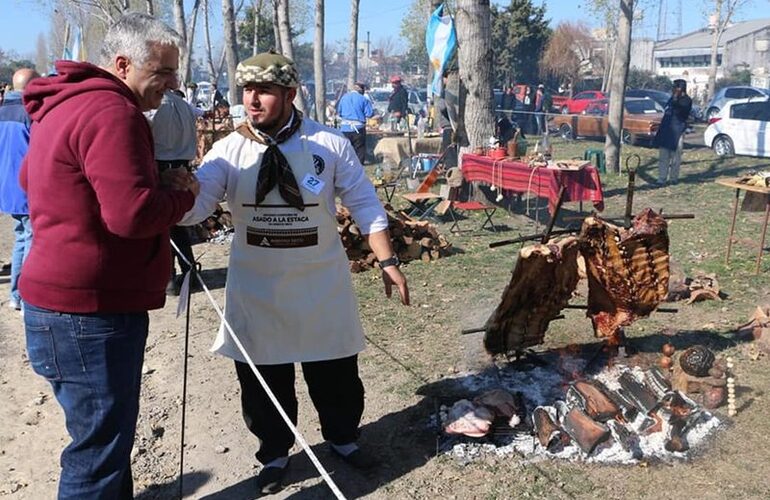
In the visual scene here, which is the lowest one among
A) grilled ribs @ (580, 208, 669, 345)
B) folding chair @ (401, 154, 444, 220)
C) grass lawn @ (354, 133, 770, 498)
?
grass lawn @ (354, 133, 770, 498)

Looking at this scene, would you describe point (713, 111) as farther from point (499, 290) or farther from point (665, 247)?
point (665, 247)

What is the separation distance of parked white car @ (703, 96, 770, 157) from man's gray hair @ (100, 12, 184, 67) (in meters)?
17.5

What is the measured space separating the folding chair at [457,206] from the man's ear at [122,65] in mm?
7343

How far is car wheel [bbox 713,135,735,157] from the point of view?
1755 cm

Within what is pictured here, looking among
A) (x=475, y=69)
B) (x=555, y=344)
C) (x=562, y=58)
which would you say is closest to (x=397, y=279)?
(x=555, y=344)

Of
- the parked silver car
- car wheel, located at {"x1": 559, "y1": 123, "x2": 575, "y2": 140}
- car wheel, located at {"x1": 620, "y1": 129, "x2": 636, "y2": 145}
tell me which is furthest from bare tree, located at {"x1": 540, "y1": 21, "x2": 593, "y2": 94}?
car wheel, located at {"x1": 620, "y1": 129, "x2": 636, "y2": 145}

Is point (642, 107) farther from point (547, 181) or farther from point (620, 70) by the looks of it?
point (547, 181)

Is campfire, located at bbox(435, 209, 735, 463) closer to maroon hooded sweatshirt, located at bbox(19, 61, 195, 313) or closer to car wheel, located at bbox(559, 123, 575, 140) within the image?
maroon hooded sweatshirt, located at bbox(19, 61, 195, 313)

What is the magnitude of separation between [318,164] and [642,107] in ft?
69.5

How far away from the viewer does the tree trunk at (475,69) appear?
34.5 feet

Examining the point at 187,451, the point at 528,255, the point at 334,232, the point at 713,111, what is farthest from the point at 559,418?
the point at 713,111

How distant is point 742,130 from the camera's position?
17.2 meters

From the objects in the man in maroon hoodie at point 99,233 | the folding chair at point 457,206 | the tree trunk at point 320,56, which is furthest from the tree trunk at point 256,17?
the man in maroon hoodie at point 99,233

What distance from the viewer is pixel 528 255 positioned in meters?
4.03
